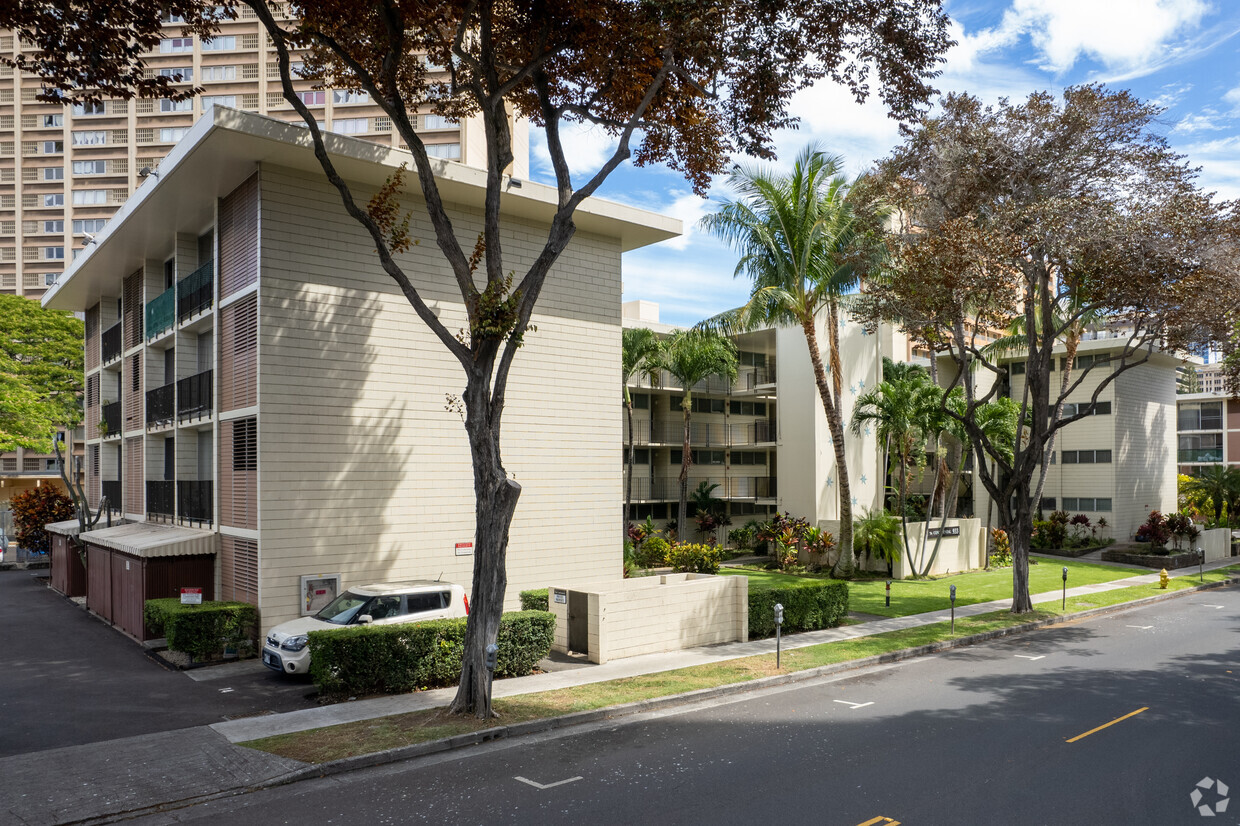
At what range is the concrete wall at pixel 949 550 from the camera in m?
31.2

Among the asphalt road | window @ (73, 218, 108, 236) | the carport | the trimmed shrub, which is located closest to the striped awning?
the carport

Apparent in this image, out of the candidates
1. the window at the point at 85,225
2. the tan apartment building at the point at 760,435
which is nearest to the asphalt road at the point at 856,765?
the tan apartment building at the point at 760,435

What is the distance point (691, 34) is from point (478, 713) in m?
10.3

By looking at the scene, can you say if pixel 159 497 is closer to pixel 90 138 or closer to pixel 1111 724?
pixel 1111 724

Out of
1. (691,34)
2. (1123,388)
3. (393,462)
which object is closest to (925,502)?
(1123,388)

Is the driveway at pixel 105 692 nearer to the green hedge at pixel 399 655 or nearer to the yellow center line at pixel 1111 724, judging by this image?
the green hedge at pixel 399 655

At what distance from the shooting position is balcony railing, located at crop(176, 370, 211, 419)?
1958cm

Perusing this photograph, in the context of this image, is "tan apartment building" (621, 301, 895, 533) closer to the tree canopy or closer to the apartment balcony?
the apartment balcony

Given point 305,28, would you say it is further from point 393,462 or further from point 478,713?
point 478,713

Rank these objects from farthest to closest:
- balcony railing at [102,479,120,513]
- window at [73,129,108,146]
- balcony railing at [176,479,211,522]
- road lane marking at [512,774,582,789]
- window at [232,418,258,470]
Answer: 1. window at [73,129,108,146]
2. balcony railing at [102,479,120,513]
3. balcony railing at [176,479,211,522]
4. window at [232,418,258,470]
5. road lane marking at [512,774,582,789]

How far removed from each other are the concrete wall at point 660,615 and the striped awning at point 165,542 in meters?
7.76

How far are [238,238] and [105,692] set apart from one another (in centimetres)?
912

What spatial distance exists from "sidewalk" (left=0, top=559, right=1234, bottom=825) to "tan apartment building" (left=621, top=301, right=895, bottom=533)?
23.0 metres

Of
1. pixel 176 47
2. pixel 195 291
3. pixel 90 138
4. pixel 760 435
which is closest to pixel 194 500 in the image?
pixel 195 291
